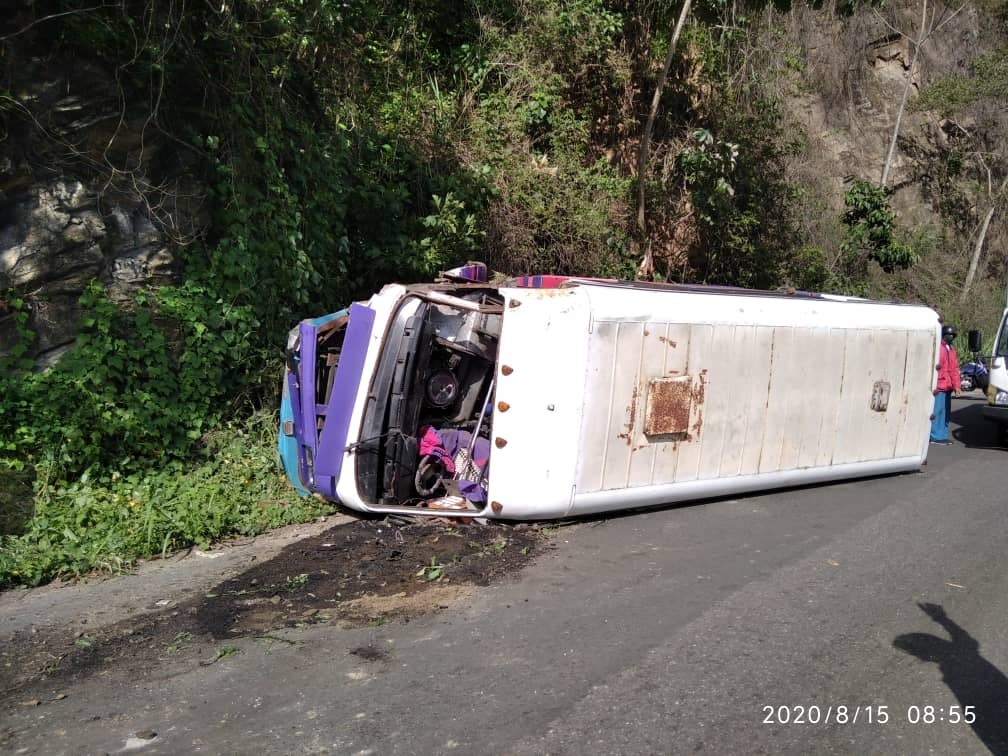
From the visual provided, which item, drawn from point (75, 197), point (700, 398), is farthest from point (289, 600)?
point (75, 197)

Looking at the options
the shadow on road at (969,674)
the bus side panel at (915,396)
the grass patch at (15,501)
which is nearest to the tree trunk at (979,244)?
the bus side panel at (915,396)

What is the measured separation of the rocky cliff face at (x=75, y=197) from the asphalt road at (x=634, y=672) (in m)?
3.75

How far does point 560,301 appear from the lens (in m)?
6.34

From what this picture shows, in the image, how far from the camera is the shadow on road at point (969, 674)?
12.8 feet

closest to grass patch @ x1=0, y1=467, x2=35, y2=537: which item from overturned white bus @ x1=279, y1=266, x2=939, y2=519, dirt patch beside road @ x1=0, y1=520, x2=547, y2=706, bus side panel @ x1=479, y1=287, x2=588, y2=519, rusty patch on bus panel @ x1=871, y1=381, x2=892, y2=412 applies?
dirt patch beside road @ x1=0, y1=520, x2=547, y2=706

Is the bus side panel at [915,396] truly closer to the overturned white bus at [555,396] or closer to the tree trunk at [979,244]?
the overturned white bus at [555,396]

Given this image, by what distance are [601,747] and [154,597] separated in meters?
3.15

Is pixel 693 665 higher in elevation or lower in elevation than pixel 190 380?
lower

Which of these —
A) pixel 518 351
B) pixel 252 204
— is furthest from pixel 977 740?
pixel 252 204

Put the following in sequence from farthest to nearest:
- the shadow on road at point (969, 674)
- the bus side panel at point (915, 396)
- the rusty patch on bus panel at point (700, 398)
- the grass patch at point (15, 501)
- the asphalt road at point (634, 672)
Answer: the bus side panel at point (915, 396) → the rusty patch on bus panel at point (700, 398) → the grass patch at point (15, 501) → the shadow on road at point (969, 674) → the asphalt road at point (634, 672)

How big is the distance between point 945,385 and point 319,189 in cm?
877

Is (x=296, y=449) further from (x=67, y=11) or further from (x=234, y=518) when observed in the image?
(x=67, y=11)

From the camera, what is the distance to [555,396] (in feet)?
20.6

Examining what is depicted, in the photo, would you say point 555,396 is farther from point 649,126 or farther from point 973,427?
point 973,427
